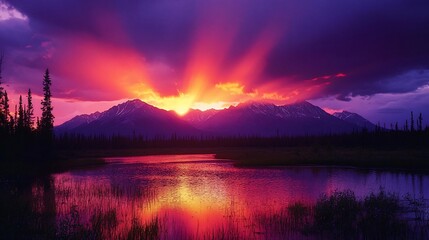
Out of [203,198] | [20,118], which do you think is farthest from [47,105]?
[203,198]

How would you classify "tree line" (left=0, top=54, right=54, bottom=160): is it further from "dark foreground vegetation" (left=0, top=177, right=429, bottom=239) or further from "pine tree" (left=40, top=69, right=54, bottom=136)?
"dark foreground vegetation" (left=0, top=177, right=429, bottom=239)

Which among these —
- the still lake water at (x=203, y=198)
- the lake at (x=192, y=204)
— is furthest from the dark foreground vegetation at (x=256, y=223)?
the still lake water at (x=203, y=198)

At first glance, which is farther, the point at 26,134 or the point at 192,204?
the point at 26,134

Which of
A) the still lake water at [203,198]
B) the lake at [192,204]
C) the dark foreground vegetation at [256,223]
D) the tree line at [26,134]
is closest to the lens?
the dark foreground vegetation at [256,223]

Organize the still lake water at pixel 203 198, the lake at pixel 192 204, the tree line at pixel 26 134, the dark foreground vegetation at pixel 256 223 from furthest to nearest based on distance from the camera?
the tree line at pixel 26 134 < the still lake water at pixel 203 198 < the lake at pixel 192 204 < the dark foreground vegetation at pixel 256 223

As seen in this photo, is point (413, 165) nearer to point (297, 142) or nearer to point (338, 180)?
point (338, 180)

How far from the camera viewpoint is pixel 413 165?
222ft

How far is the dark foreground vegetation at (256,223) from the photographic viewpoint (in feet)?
65.8

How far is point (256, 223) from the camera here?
79.2 ft

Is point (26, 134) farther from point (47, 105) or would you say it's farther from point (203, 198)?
point (203, 198)

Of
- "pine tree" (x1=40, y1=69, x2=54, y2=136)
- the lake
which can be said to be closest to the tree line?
"pine tree" (x1=40, y1=69, x2=54, y2=136)

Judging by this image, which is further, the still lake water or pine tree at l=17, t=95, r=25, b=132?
pine tree at l=17, t=95, r=25, b=132

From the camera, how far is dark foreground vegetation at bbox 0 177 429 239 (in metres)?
20.0

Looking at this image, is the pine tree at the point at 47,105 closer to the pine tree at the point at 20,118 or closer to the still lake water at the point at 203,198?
the pine tree at the point at 20,118
